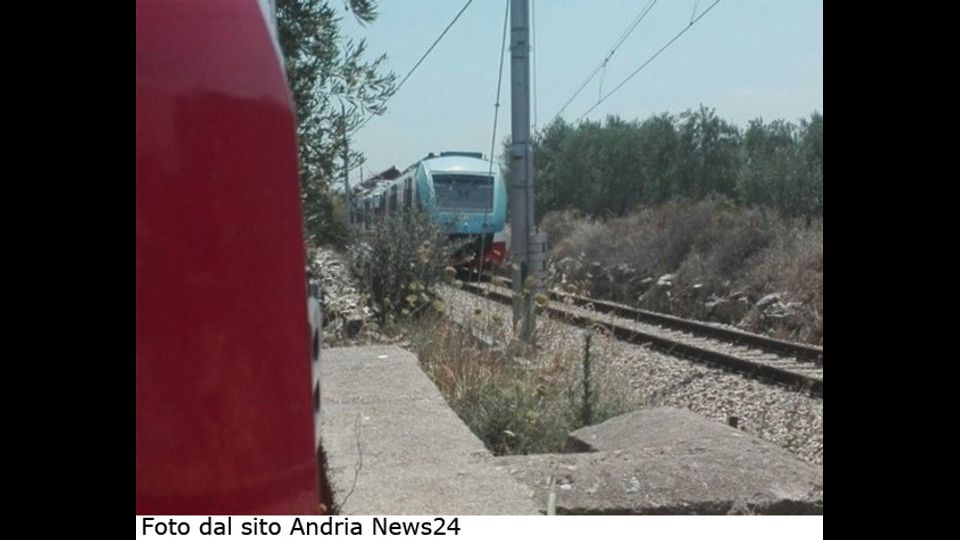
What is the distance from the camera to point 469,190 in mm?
26500

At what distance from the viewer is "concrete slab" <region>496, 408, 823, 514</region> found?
493 centimetres

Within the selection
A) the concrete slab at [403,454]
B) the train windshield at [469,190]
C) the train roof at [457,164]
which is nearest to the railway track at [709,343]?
the concrete slab at [403,454]

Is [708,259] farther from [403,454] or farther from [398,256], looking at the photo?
[403,454]

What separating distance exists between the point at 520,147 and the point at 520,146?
0.04 ft

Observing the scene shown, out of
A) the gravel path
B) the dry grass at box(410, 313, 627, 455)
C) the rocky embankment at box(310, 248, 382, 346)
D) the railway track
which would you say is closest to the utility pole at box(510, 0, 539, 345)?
the railway track

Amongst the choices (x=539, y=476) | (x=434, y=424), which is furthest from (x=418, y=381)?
(x=539, y=476)

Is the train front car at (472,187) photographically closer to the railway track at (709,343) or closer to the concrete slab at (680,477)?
the railway track at (709,343)

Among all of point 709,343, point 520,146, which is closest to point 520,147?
point 520,146

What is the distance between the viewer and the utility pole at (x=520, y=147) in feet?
41.4

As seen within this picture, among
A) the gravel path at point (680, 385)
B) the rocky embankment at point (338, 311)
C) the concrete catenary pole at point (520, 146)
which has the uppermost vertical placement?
Answer: the concrete catenary pole at point (520, 146)

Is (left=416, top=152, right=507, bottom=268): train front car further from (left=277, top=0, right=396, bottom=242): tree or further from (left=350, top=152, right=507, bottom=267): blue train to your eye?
(left=277, top=0, right=396, bottom=242): tree

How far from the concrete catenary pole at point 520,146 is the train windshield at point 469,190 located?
38.1 ft

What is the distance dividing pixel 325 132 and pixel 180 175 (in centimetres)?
754
